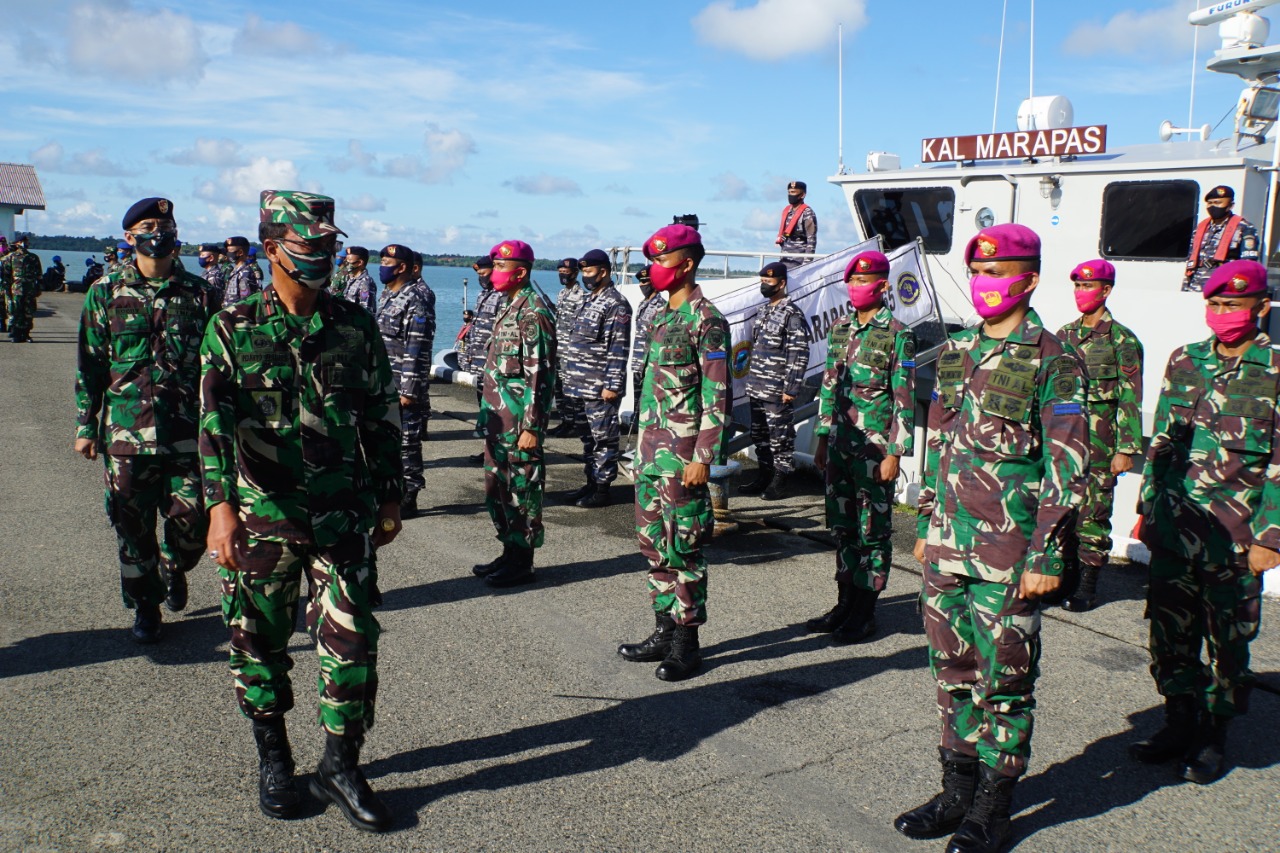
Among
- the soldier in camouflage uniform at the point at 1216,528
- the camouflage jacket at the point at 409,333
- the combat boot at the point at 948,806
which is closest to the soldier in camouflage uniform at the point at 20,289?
the camouflage jacket at the point at 409,333

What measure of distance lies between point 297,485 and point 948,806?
8.16 feet

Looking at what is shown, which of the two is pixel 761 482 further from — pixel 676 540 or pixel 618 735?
pixel 618 735

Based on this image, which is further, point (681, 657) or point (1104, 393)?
point (1104, 393)

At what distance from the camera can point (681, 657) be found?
479cm

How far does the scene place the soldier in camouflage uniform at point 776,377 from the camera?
880 cm

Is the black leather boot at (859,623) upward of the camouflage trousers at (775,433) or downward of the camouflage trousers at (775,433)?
downward

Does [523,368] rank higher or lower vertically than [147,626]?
higher

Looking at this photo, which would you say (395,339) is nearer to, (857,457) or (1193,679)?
(857,457)

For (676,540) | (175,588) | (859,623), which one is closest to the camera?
(676,540)

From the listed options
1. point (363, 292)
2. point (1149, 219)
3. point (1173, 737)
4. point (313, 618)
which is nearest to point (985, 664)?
point (1173, 737)

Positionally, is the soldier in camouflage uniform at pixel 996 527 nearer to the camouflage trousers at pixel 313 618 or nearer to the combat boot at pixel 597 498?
the camouflage trousers at pixel 313 618

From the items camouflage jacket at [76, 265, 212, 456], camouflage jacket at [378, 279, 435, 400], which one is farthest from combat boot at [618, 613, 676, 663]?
camouflage jacket at [378, 279, 435, 400]

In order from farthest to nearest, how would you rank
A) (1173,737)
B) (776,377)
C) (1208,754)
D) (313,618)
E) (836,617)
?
(776,377) < (836,617) < (1173,737) < (1208,754) < (313,618)

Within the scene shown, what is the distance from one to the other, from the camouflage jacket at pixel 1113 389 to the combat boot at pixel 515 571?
3517mm
